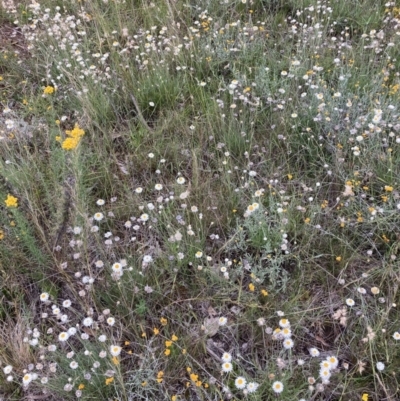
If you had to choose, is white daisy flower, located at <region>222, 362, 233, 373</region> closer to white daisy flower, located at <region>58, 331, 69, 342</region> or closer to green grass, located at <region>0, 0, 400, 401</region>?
green grass, located at <region>0, 0, 400, 401</region>

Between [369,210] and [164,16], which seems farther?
[164,16]

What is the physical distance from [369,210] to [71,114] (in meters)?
2.39

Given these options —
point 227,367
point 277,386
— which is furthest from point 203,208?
point 277,386

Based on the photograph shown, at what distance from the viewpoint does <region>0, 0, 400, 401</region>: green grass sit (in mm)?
2236

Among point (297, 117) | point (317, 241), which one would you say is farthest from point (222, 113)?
point (317, 241)

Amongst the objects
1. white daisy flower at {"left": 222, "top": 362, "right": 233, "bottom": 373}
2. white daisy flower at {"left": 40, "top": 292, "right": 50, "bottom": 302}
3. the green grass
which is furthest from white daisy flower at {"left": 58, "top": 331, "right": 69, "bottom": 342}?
white daisy flower at {"left": 222, "top": 362, "right": 233, "bottom": 373}

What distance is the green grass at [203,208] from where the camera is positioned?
88.0 inches

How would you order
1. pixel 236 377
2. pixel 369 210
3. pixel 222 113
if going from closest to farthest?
pixel 236 377 → pixel 369 210 → pixel 222 113

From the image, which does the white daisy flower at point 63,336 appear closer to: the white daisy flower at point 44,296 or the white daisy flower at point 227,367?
the white daisy flower at point 44,296

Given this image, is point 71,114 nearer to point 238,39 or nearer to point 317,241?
point 238,39

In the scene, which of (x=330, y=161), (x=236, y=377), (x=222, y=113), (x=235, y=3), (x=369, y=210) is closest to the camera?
(x=236, y=377)

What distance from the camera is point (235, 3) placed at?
4.32m

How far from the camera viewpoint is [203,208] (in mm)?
2826

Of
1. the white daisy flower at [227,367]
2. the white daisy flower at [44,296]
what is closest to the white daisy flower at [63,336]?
the white daisy flower at [44,296]
